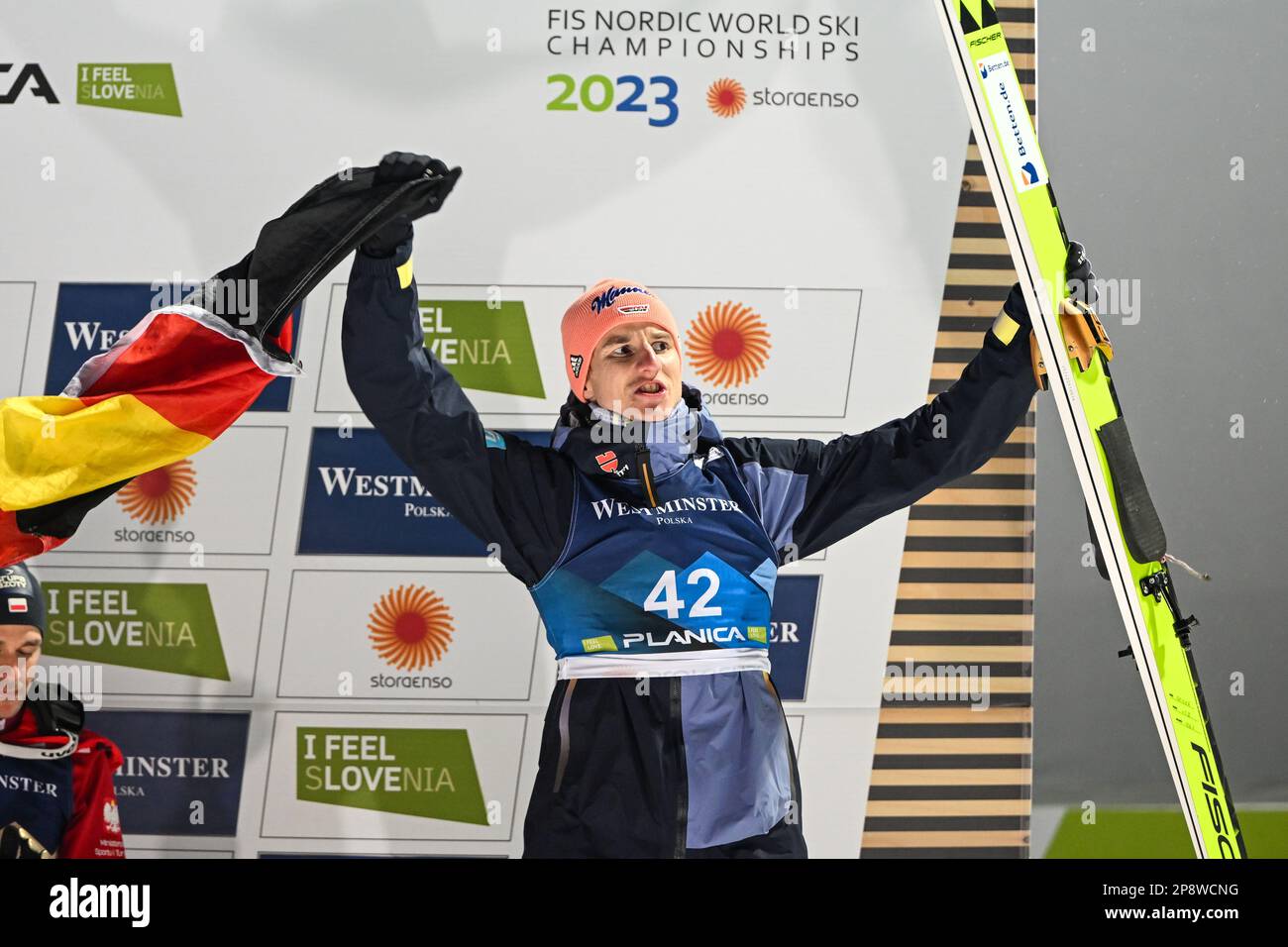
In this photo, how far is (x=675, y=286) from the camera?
326cm

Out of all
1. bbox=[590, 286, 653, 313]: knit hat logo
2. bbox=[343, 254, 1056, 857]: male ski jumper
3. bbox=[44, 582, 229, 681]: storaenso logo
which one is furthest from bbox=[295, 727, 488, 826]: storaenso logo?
bbox=[590, 286, 653, 313]: knit hat logo

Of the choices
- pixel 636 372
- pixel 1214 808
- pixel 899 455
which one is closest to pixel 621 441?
pixel 636 372

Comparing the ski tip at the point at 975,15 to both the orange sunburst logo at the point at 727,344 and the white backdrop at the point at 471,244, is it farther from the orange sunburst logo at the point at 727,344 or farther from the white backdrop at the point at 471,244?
the orange sunburst logo at the point at 727,344

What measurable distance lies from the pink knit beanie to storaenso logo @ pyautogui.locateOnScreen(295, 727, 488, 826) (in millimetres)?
1223

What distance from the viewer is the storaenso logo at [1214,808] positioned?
9.00ft

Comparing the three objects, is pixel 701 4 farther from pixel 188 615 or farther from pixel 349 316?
pixel 188 615

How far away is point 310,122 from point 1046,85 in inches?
80.4

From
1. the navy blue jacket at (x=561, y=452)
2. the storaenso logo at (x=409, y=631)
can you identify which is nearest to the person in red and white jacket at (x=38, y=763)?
the storaenso logo at (x=409, y=631)

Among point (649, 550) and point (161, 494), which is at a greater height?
point (161, 494)

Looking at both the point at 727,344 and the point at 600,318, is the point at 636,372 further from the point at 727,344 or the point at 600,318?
the point at 727,344

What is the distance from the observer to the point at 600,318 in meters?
2.56

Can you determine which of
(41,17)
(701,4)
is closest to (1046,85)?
(701,4)
